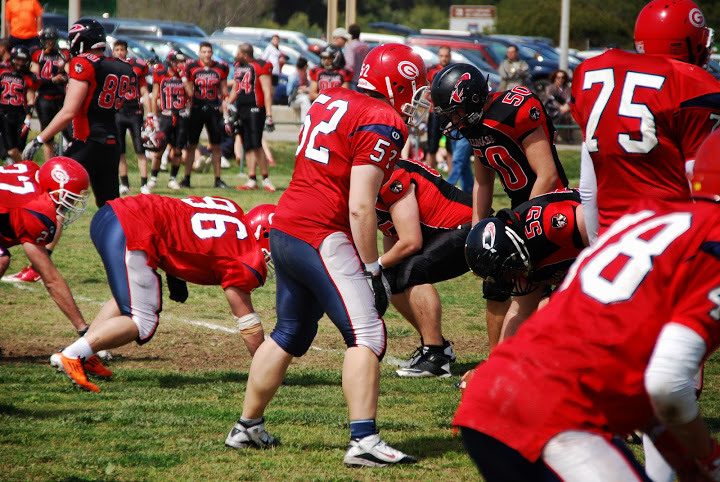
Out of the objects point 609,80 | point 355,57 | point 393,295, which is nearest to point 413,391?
point 393,295

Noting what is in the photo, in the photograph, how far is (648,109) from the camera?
11.8 ft

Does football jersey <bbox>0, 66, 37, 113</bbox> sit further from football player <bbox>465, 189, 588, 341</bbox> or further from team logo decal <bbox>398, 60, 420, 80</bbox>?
football player <bbox>465, 189, 588, 341</bbox>

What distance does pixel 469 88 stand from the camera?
196 inches

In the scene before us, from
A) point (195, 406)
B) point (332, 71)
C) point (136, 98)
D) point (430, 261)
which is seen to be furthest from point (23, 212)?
point (332, 71)

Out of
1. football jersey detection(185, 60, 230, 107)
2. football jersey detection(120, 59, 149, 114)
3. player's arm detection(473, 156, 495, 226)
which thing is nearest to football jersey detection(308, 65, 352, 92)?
football jersey detection(185, 60, 230, 107)

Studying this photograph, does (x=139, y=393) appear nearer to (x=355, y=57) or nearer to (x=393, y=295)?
(x=393, y=295)

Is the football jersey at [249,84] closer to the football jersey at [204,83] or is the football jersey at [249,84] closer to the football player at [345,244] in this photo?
the football jersey at [204,83]

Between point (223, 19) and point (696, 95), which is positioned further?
point (223, 19)

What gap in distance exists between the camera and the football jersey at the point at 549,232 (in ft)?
14.1

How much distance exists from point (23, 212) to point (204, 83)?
904cm

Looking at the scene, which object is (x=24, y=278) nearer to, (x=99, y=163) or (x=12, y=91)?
(x=99, y=163)

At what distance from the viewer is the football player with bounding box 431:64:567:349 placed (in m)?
4.98

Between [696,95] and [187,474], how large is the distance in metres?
2.59

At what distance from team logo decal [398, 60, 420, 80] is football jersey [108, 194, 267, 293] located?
4.83 feet
